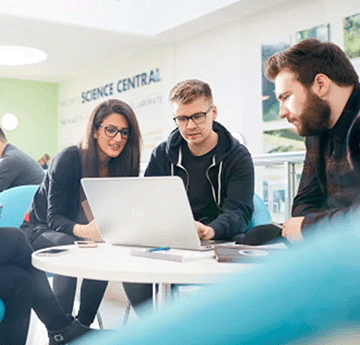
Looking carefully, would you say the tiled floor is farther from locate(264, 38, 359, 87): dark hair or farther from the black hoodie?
locate(264, 38, 359, 87): dark hair

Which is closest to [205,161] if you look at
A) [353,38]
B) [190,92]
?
[190,92]

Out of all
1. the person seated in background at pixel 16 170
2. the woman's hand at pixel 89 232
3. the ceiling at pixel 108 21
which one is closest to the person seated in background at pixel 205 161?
the woman's hand at pixel 89 232

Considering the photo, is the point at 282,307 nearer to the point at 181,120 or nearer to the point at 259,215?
the point at 181,120

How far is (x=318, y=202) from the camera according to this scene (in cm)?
204

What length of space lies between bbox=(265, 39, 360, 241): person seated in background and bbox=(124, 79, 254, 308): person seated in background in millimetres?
472

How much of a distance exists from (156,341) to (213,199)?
2.17 metres

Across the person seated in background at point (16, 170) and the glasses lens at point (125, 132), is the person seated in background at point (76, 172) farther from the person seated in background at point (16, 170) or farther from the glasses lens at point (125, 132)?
the person seated in background at point (16, 170)

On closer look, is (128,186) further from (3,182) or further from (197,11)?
(197,11)

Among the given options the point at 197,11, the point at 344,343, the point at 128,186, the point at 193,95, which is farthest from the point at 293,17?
the point at 344,343

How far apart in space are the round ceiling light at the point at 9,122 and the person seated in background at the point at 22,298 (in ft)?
30.5

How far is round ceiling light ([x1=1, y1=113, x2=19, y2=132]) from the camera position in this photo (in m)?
10.8

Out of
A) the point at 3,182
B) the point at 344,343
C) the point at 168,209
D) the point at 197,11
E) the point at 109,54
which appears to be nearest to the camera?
the point at 344,343

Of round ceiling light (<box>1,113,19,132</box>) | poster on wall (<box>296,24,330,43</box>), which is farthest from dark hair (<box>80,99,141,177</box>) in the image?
round ceiling light (<box>1,113,19,132</box>)

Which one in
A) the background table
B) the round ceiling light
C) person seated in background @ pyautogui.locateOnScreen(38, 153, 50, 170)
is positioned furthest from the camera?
person seated in background @ pyautogui.locateOnScreen(38, 153, 50, 170)
